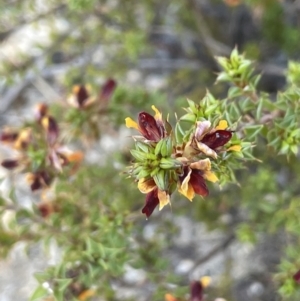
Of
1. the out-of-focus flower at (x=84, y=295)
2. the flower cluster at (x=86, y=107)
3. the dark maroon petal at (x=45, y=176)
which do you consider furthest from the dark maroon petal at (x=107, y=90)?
the out-of-focus flower at (x=84, y=295)

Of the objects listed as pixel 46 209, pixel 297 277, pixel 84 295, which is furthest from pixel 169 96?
pixel 297 277

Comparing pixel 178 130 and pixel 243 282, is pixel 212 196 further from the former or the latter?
pixel 178 130

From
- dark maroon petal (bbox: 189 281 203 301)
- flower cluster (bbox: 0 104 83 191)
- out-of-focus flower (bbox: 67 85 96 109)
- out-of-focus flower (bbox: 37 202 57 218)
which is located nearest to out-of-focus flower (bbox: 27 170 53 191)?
flower cluster (bbox: 0 104 83 191)

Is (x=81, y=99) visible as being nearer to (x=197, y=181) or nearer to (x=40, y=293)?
(x=40, y=293)

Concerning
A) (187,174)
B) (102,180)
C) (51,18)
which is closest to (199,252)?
(102,180)

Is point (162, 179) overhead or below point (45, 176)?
below
